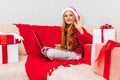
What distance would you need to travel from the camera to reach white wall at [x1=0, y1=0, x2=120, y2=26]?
8.02 feet

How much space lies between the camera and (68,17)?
6.89ft

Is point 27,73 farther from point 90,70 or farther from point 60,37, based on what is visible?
point 60,37

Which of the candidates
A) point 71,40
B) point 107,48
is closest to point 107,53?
point 107,48

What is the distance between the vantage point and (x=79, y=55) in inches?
75.4

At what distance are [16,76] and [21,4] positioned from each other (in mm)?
1102

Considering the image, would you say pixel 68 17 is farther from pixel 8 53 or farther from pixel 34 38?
pixel 8 53

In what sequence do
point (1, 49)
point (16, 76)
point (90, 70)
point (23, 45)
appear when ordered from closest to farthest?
point (90, 70)
point (16, 76)
point (1, 49)
point (23, 45)

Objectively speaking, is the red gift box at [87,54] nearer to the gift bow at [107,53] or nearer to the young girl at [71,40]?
the young girl at [71,40]

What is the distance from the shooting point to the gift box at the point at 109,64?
44.4 inches

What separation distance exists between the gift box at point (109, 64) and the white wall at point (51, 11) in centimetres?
121

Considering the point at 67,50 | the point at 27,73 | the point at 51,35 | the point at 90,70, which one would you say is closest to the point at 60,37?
the point at 51,35

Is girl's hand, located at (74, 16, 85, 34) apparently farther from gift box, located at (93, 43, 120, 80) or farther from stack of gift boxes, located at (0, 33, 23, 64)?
gift box, located at (93, 43, 120, 80)

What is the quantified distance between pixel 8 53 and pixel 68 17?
62cm

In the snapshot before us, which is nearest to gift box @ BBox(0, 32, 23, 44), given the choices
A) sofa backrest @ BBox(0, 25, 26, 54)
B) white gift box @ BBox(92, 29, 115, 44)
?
sofa backrest @ BBox(0, 25, 26, 54)
